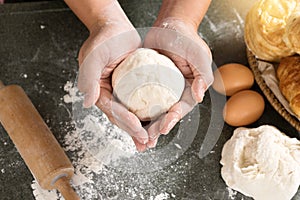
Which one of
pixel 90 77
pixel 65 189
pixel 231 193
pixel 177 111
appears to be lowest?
pixel 231 193

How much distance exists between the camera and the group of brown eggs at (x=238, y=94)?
147 cm

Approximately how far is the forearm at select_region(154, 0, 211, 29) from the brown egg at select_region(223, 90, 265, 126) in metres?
0.23

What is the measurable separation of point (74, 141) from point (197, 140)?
0.35 metres

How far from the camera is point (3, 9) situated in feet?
5.51

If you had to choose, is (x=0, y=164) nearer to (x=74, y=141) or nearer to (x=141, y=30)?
(x=74, y=141)

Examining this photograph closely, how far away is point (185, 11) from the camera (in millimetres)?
1466

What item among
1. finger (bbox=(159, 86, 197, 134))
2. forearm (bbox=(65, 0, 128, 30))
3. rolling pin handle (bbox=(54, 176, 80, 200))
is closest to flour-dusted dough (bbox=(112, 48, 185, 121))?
finger (bbox=(159, 86, 197, 134))

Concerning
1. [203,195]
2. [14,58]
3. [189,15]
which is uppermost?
[189,15]

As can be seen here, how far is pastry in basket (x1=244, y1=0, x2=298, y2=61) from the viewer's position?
1.42 metres

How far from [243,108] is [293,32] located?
0.85 ft

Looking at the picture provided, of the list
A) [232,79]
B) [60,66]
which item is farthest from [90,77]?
[232,79]

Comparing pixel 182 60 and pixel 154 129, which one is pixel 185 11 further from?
pixel 154 129

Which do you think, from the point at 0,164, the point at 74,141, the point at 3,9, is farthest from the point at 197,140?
the point at 3,9

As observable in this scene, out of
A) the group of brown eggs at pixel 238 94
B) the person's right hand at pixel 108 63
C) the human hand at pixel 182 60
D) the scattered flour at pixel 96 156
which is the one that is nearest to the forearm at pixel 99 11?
the person's right hand at pixel 108 63
